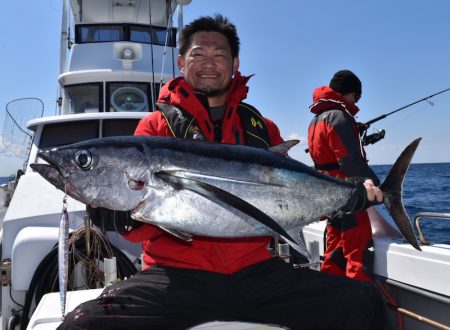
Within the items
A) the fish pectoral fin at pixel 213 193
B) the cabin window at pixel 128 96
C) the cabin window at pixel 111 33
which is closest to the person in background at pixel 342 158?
the fish pectoral fin at pixel 213 193

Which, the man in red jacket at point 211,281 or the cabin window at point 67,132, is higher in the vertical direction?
the cabin window at point 67,132

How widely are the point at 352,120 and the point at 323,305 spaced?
211 centimetres

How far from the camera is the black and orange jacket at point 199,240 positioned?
8.38 ft

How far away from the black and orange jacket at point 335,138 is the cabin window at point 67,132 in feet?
12.2

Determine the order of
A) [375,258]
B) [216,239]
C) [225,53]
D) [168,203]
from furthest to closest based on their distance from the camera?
[375,258], [225,53], [216,239], [168,203]

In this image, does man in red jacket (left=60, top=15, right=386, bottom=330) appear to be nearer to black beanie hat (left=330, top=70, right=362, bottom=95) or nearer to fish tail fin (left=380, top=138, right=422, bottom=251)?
fish tail fin (left=380, top=138, right=422, bottom=251)

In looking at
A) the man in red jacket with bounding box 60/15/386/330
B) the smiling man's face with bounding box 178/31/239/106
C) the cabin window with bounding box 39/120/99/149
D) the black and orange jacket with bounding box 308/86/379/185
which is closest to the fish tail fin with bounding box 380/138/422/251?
the man in red jacket with bounding box 60/15/386/330

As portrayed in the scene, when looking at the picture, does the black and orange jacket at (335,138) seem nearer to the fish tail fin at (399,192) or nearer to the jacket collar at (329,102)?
the jacket collar at (329,102)

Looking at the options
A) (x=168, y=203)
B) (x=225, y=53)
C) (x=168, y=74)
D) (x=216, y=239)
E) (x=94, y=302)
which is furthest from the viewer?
(x=168, y=74)

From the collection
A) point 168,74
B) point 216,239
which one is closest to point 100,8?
point 168,74

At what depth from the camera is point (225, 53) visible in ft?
9.61

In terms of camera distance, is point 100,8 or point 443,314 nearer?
point 443,314

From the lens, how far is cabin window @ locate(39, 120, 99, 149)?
6.68 m

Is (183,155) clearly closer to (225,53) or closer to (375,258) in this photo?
(225,53)
